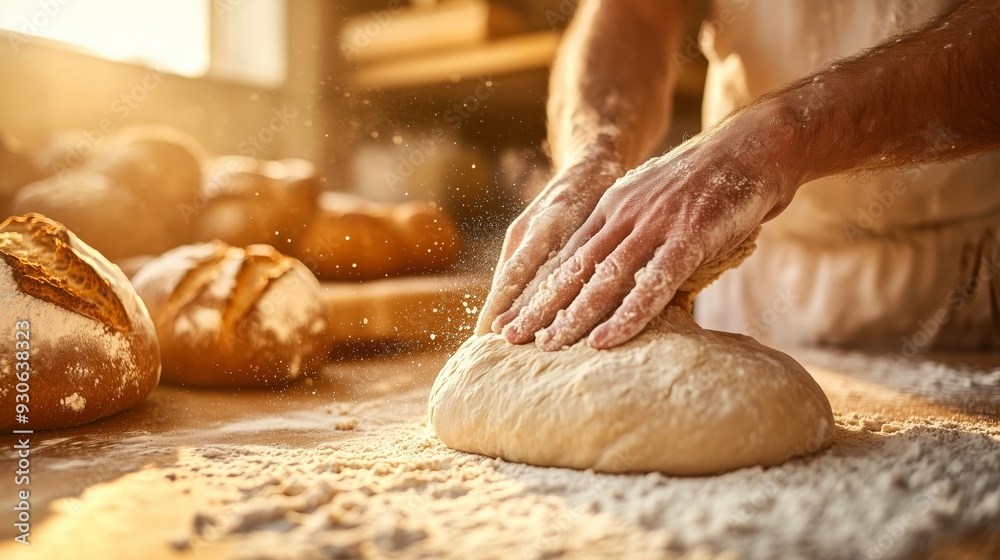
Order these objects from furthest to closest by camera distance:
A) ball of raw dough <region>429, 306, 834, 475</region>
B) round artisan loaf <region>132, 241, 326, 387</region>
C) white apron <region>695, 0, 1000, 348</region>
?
white apron <region>695, 0, 1000, 348</region>, round artisan loaf <region>132, 241, 326, 387</region>, ball of raw dough <region>429, 306, 834, 475</region>

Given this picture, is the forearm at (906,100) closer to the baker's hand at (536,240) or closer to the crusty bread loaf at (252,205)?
the baker's hand at (536,240)

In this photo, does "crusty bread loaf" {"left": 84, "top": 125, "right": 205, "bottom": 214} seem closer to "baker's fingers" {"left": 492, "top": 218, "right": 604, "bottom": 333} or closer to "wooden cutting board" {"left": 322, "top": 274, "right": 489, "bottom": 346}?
"wooden cutting board" {"left": 322, "top": 274, "right": 489, "bottom": 346}

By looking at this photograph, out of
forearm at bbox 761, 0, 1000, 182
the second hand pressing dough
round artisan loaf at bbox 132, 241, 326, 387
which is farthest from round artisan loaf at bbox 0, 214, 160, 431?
forearm at bbox 761, 0, 1000, 182

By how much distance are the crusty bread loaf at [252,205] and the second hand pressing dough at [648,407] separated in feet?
5.33

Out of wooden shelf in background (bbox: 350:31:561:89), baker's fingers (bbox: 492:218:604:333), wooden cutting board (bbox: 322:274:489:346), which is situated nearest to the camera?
baker's fingers (bbox: 492:218:604:333)

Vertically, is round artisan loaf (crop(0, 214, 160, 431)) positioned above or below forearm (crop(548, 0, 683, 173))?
below

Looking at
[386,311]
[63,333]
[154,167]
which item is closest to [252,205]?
[154,167]

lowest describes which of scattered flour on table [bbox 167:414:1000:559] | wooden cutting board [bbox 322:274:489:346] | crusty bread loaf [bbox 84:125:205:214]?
scattered flour on table [bbox 167:414:1000:559]

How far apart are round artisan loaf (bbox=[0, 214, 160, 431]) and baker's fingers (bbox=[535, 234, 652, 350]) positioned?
87cm

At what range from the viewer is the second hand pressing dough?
3.04 ft

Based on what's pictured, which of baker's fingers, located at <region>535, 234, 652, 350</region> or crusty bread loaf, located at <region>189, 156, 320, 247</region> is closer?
baker's fingers, located at <region>535, 234, 652, 350</region>

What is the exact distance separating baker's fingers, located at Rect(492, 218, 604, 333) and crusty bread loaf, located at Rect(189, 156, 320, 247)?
1.57 meters

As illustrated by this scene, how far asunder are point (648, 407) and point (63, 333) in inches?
42.7

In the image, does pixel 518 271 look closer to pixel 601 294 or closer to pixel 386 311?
pixel 601 294
